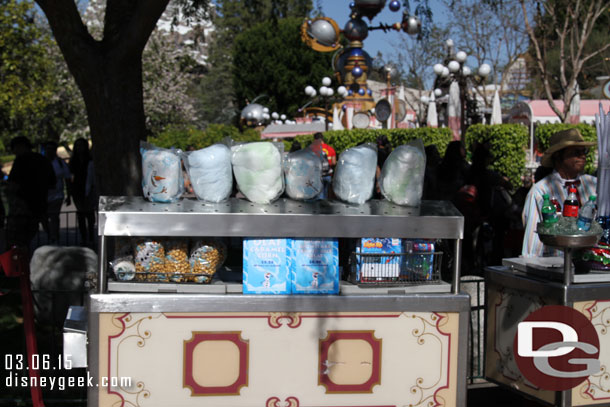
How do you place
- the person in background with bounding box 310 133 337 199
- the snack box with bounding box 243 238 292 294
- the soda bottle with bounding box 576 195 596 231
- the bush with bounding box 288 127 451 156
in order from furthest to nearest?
the bush with bounding box 288 127 451 156
the person in background with bounding box 310 133 337 199
the soda bottle with bounding box 576 195 596 231
the snack box with bounding box 243 238 292 294

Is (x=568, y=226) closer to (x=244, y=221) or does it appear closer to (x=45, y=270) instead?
(x=244, y=221)

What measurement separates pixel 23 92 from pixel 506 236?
20120 millimetres

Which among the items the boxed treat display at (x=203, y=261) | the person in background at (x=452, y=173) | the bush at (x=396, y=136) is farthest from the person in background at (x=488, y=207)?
the bush at (x=396, y=136)

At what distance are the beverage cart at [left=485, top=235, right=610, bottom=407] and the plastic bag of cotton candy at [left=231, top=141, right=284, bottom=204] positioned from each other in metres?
1.56

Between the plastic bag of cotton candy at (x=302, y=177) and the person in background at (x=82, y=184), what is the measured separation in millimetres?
8107

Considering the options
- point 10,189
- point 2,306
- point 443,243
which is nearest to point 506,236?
point 443,243

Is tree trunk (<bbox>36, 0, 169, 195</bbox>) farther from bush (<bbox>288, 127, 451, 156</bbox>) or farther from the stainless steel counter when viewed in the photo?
bush (<bbox>288, 127, 451, 156</bbox>)

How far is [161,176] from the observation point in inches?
147

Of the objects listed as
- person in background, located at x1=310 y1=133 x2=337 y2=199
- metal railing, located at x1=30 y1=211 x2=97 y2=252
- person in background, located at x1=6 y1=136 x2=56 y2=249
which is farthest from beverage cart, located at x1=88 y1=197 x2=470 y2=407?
metal railing, located at x1=30 y1=211 x2=97 y2=252

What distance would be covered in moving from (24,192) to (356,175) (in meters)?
6.41

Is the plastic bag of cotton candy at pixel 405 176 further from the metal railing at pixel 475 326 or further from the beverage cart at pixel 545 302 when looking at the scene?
the metal railing at pixel 475 326

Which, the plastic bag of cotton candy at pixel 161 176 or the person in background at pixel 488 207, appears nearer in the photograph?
the plastic bag of cotton candy at pixel 161 176

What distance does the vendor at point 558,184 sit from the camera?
4430mm

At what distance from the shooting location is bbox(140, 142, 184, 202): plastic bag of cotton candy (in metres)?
3.72
